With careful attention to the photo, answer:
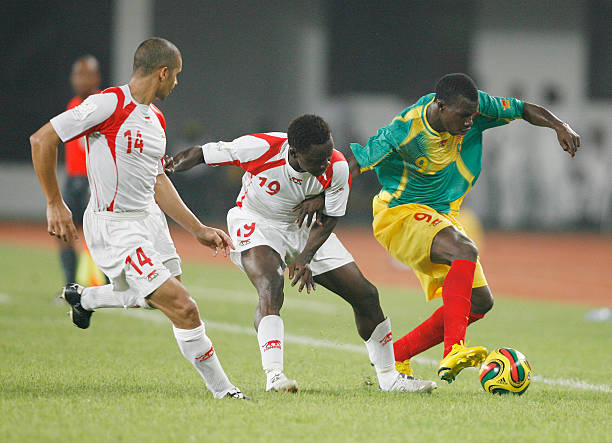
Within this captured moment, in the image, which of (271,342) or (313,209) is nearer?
(271,342)

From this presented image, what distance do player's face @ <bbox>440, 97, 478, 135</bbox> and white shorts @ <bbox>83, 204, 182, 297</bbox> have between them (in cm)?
212

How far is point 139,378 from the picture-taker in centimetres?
645

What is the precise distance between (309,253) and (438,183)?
55.8 inches

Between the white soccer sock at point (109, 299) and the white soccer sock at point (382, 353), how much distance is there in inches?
64.6

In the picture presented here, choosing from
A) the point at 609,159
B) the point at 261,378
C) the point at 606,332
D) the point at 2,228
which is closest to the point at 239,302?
the point at 606,332

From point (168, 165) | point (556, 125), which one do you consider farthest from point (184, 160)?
point (556, 125)

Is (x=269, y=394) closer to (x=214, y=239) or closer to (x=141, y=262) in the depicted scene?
(x=214, y=239)

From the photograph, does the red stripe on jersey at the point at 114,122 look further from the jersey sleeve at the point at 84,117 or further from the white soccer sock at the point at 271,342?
the white soccer sock at the point at 271,342

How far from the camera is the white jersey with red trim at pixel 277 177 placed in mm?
6167

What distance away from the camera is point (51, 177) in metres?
5.30

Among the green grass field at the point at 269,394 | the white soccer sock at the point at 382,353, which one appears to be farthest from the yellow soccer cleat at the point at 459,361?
the white soccer sock at the point at 382,353

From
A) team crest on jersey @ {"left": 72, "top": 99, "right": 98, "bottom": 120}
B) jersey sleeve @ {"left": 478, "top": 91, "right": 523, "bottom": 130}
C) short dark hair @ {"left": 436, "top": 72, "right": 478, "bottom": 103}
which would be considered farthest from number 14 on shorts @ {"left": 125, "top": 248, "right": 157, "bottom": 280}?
jersey sleeve @ {"left": 478, "top": 91, "right": 523, "bottom": 130}

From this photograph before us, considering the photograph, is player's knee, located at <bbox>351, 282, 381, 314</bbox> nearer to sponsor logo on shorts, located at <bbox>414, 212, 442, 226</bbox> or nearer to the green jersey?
sponsor logo on shorts, located at <bbox>414, 212, 442, 226</bbox>

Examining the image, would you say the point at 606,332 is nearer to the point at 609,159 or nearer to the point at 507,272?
the point at 507,272
